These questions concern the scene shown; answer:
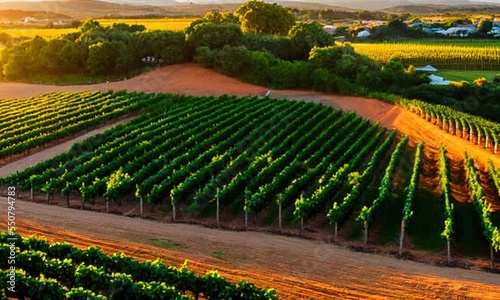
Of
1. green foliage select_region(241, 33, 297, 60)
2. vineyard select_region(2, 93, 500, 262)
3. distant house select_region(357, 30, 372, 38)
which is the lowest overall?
vineyard select_region(2, 93, 500, 262)

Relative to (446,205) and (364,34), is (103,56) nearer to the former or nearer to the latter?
(446,205)

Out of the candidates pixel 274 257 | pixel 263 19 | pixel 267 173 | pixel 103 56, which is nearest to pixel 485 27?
pixel 263 19

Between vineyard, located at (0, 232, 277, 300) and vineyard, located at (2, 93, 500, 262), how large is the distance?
323 inches

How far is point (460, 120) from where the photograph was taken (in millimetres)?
48344

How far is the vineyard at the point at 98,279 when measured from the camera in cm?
1708

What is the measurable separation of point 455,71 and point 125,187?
68.6 meters

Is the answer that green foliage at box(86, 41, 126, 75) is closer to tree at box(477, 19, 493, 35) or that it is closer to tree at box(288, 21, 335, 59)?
tree at box(288, 21, 335, 59)

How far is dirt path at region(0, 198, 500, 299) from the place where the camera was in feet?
67.2

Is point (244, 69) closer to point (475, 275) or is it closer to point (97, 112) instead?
point (97, 112)

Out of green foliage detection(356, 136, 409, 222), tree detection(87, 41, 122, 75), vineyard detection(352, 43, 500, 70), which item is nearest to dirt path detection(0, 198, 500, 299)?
green foliage detection(356, 136, 409, 222)

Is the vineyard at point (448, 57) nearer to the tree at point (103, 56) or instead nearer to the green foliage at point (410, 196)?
the tree at point (103, 56)

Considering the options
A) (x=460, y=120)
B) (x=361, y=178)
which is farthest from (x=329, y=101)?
(x=361, y=178)

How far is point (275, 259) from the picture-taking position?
22.9 m

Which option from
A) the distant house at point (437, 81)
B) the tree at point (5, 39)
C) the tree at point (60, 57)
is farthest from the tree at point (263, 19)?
the tree at point (5, 39)
